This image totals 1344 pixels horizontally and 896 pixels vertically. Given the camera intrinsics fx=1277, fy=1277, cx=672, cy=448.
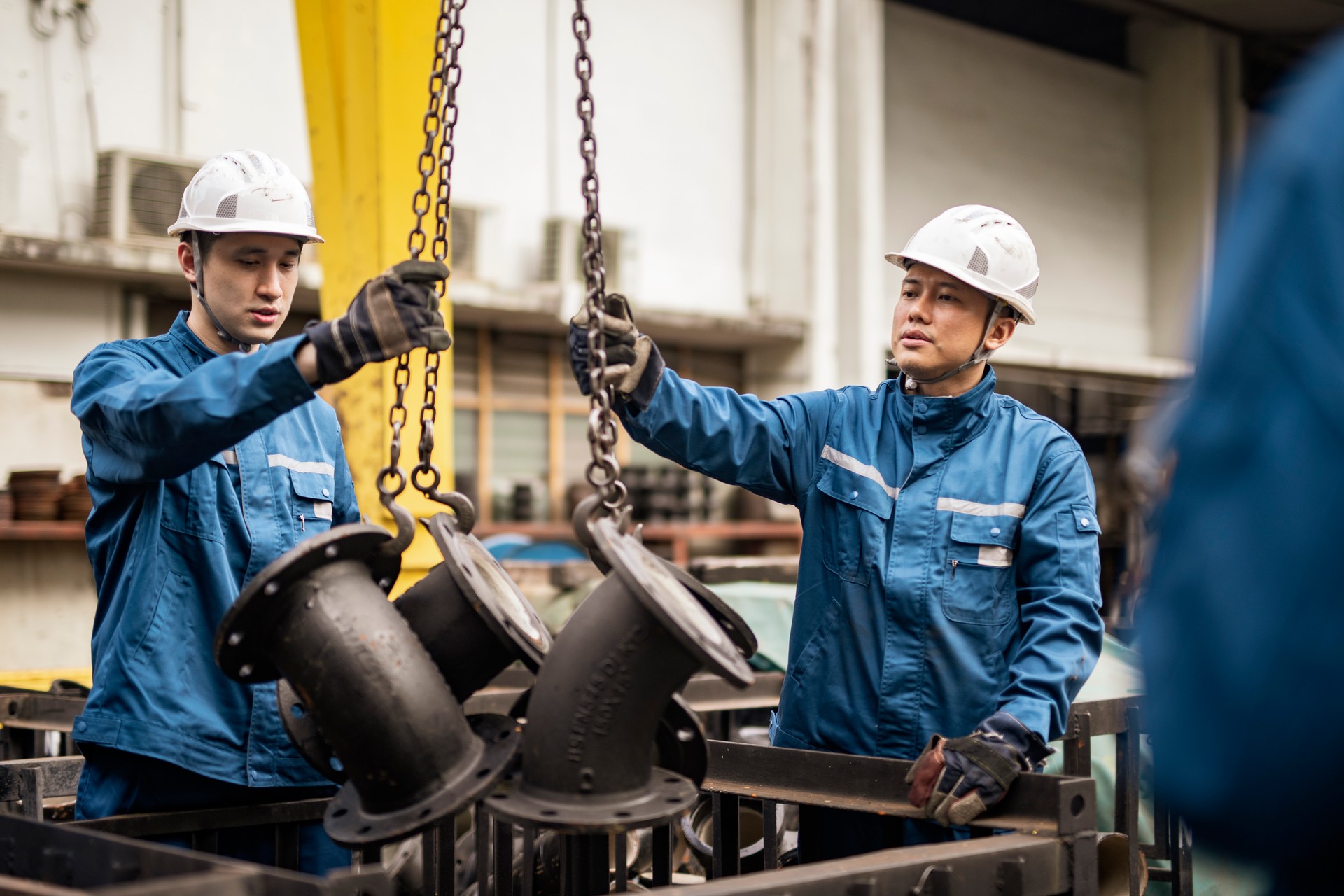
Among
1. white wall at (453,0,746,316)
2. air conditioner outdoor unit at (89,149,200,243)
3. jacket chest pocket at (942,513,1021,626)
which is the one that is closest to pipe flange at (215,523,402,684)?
jacket chest pocket at (942,513,1021,626)

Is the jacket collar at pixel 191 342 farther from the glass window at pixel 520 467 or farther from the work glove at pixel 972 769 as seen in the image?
the glass window at pixel 520 467

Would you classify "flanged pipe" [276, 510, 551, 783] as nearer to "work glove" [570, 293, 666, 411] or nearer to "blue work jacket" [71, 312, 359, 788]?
"blue work jacket" [71, 312, 359, 788]

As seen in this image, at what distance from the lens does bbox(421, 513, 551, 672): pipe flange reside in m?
2.02

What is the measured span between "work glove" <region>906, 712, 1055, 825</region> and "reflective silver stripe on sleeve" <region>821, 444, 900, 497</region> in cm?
54

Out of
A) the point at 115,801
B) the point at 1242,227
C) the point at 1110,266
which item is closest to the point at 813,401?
the point at 115,801

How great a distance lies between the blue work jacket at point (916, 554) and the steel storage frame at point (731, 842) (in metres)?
0.15

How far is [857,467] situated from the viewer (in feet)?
8.70

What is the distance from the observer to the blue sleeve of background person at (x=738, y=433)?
2492 millimetres

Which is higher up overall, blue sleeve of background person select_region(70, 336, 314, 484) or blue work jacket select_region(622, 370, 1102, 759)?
blue sleeve of background person select_region(70, 336, 314, 484)

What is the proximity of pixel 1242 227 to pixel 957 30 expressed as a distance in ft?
44.8

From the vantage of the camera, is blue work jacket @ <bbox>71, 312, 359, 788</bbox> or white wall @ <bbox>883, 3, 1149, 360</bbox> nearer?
blue work jacket @ <bbox>71, 312, 359, 788</bbox>

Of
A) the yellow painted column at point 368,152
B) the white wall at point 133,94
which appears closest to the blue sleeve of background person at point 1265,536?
the yellow painted column at point 368,152

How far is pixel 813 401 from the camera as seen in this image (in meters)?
2.76

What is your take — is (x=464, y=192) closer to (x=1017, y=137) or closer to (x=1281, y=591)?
(x=1017, y=137)
